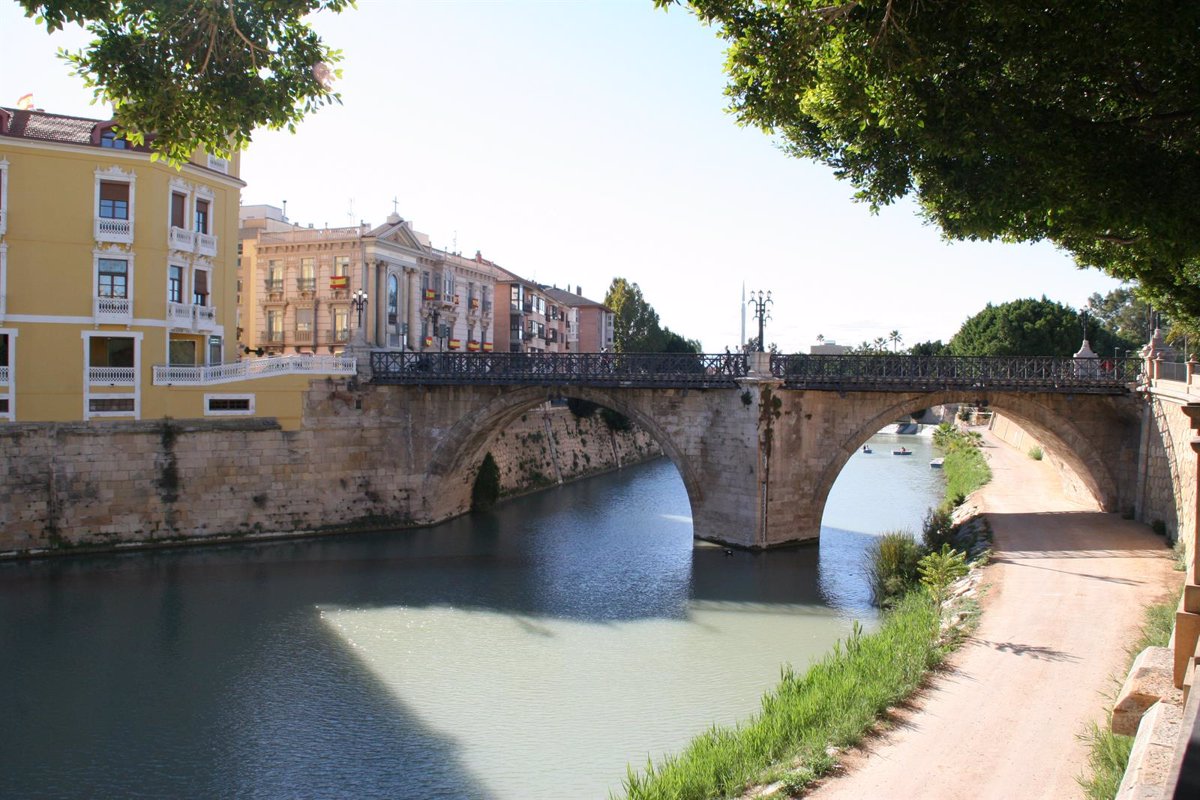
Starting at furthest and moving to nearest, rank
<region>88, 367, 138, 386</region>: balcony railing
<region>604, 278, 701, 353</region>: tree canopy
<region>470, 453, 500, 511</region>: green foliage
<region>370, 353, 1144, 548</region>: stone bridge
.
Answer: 1. <region>604, 278, 701, 353</region>: tree canopy
2. <region>470, 453, 500, 511</region>: green foliage
3. <region>370, 353, 1144, 548</region>: stone bridge
4. <region>88, 367, 138, 386</region>: balcony railing

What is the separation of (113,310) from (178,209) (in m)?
3.61

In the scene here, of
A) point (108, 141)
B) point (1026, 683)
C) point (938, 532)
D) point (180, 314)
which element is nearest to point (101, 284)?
point (180, 314)

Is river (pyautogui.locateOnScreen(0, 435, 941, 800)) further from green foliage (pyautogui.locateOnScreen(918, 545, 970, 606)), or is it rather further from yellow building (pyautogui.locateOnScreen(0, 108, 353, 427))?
yellow building (pyautogui.locateOnScreen(0, 108, 353, 427))

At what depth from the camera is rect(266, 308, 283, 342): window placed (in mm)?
38531

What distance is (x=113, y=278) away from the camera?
24078 millimetres

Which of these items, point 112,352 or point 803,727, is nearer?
point 803,727

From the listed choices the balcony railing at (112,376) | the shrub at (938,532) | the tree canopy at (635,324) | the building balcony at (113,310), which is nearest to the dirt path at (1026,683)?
the shrub at (938,532)

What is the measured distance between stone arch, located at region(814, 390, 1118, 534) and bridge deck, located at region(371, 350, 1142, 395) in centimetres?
58

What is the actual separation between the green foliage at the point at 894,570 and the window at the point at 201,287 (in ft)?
67.6

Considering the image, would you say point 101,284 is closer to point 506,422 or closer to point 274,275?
point 506,422

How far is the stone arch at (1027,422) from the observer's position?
24.5m

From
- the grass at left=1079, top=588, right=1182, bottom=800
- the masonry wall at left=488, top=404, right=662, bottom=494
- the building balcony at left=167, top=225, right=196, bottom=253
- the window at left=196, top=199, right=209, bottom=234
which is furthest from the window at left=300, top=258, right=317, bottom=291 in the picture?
the grass at left=1079, top=588, right=1182, bottom=800

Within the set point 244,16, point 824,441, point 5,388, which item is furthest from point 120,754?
point 824,441

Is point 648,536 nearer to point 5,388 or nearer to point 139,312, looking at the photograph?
point 139,312
